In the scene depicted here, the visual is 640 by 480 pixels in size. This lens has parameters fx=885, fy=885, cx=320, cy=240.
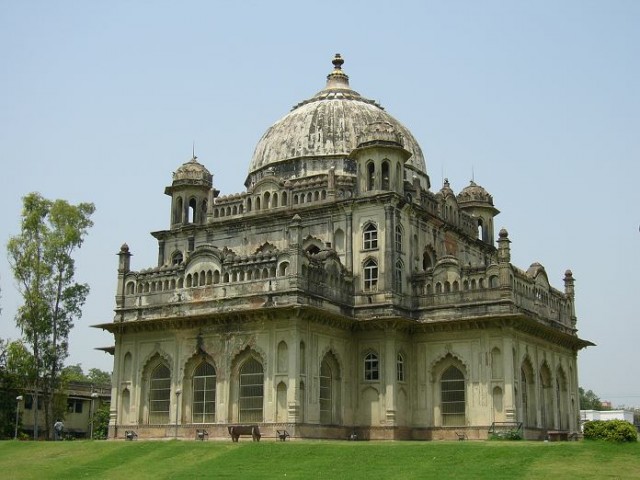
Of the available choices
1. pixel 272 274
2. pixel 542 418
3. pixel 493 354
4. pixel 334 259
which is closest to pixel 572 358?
pixel 542 418

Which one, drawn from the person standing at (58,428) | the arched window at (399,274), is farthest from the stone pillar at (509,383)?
the person standing at (58,428)

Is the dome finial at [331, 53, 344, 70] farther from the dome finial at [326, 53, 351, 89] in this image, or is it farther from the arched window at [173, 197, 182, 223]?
the arched window at [173, 197, 182, 223]

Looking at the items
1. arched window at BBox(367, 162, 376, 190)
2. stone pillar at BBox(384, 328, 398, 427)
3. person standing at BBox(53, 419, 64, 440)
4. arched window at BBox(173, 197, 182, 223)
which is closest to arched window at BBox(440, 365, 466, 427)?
stone pillar at BBox(384, 328, 398, 427)

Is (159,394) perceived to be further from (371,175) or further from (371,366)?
(371,175)

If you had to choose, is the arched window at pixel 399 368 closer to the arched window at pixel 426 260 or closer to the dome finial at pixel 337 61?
the arched window at pixel 426 260

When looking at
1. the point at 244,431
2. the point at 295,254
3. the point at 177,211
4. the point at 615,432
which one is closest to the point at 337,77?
the point at 177,211

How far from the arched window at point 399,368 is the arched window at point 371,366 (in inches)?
34.6

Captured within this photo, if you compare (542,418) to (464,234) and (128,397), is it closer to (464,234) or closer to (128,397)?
(464,234)

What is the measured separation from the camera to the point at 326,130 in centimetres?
4638

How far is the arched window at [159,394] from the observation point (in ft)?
130

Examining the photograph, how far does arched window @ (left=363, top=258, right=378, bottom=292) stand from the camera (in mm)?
39750

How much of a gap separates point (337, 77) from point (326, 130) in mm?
5174

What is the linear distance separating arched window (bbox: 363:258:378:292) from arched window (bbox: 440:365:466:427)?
16.4 ft

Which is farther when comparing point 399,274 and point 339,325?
point 399,274
